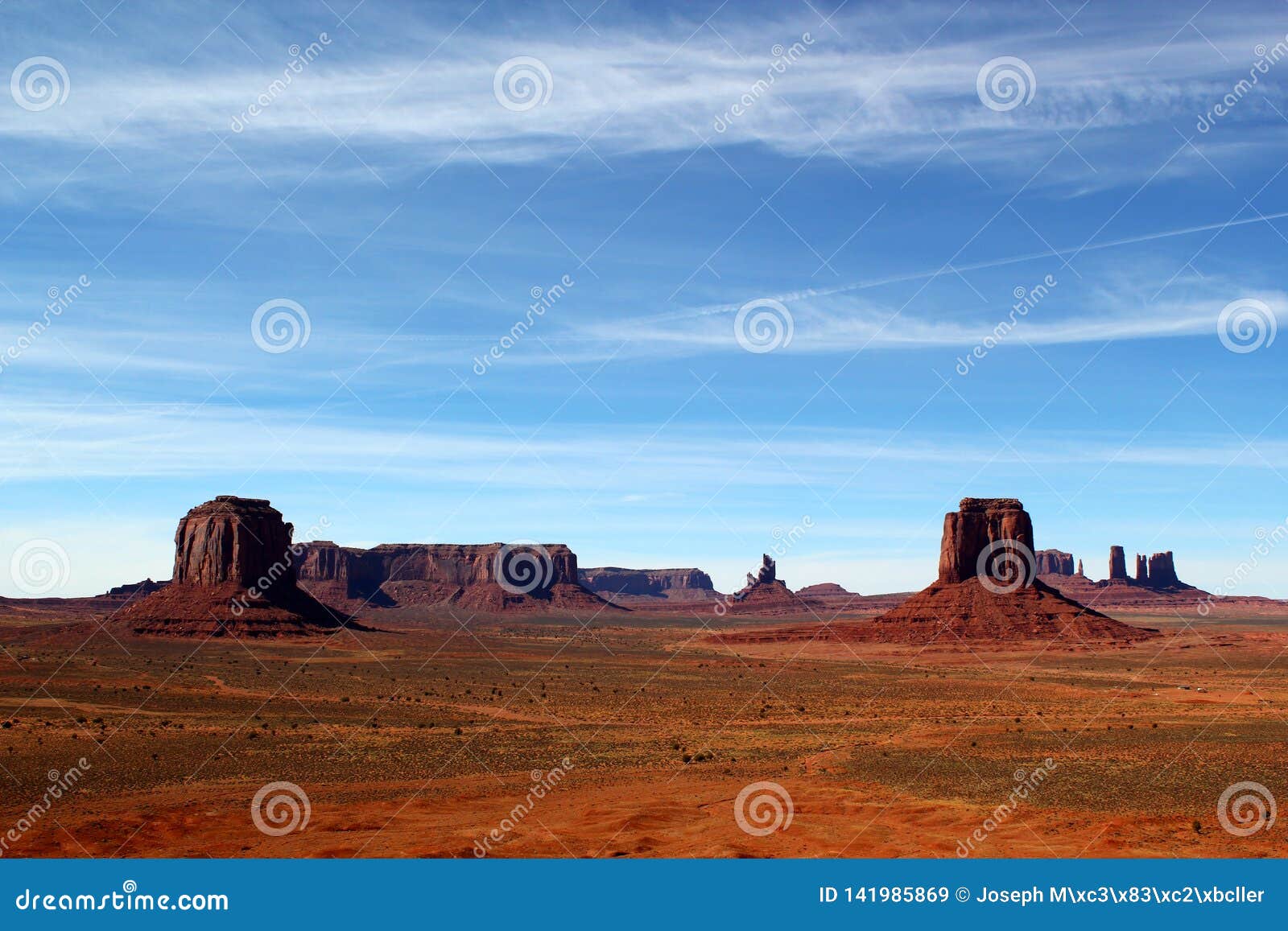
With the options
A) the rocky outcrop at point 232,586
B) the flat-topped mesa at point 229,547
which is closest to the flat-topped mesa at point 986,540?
the rocky outcrop at point 232,586

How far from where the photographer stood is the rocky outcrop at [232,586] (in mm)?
97500

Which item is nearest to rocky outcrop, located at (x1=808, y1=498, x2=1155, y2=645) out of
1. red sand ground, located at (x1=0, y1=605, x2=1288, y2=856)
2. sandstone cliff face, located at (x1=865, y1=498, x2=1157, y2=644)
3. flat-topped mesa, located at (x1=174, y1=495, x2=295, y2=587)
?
sandstone cliff face, located at (x1=865, y1=498, x2=1157, y2=644)

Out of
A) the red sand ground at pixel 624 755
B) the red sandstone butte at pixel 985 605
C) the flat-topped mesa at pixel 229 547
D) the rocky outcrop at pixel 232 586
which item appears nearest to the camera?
the red sand ground at pixel 624 755

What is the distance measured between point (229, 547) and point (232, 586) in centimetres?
526

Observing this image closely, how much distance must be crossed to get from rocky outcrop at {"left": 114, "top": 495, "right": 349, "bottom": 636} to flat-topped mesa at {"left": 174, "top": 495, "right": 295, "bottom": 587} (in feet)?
0.32

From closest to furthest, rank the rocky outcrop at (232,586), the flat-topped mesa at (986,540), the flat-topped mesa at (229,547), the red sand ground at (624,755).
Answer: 1. the red sand ground at (624,755)
2. the rocky outcrop at (232,586)
3. the flat-topped mesa at (229,547)
4. the flat-topped mesa at (986,540)

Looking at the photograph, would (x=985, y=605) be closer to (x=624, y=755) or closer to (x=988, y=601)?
(x=988, y=601)

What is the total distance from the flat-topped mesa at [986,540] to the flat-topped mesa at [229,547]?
84166 mm

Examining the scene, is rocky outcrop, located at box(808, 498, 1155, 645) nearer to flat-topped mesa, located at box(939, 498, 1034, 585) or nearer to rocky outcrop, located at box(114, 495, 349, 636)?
flat-topped mesa, located at box(939, 498, 1034, 585)

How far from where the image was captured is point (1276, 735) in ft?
127

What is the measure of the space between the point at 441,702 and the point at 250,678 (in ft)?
58.4

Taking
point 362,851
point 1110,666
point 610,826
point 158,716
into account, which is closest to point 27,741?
point 158,716

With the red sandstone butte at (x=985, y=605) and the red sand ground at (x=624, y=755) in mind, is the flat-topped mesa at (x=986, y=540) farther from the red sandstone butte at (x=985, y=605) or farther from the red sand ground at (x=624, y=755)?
the red sand ground at (x=624, y=755)

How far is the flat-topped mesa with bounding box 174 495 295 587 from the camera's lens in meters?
110
